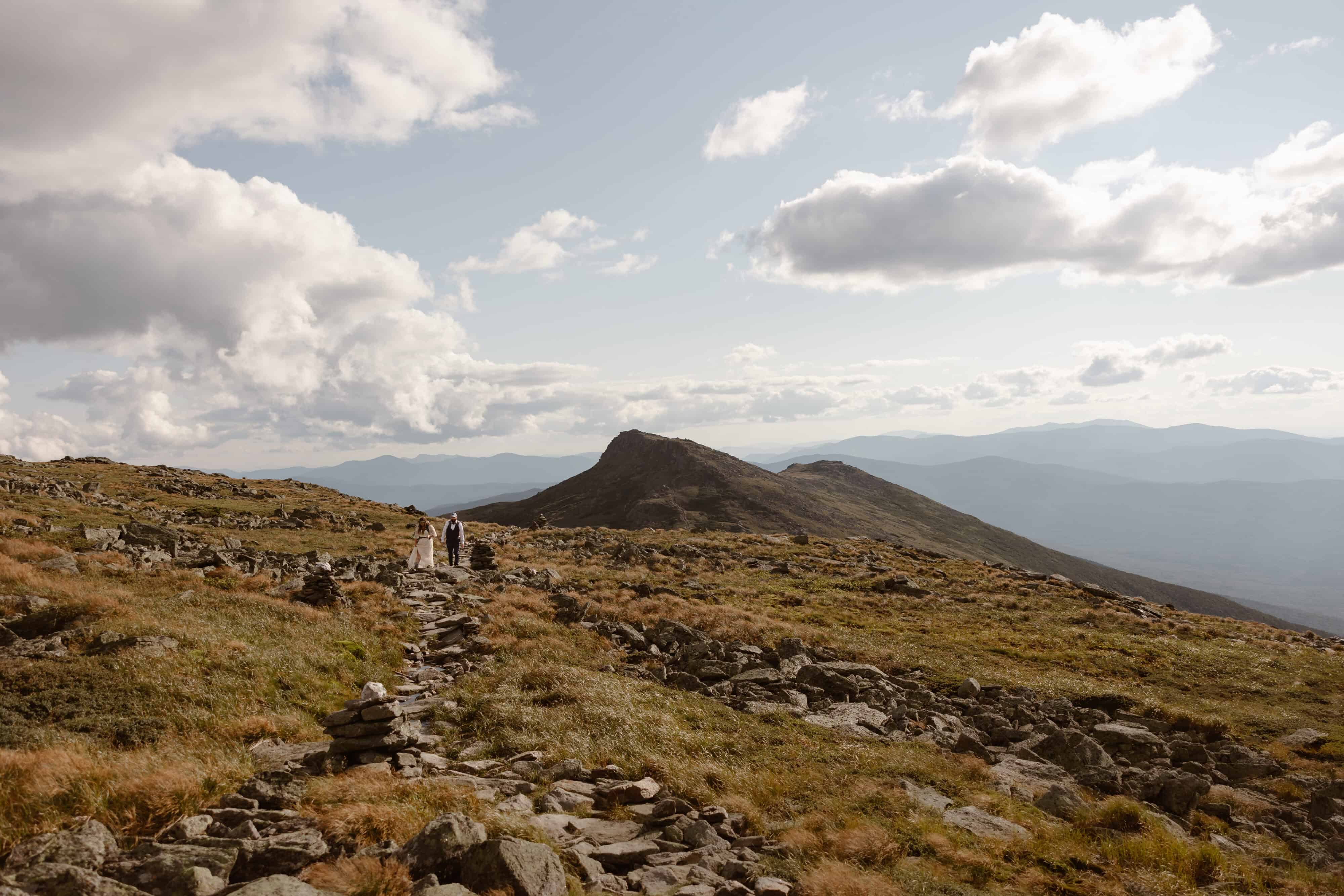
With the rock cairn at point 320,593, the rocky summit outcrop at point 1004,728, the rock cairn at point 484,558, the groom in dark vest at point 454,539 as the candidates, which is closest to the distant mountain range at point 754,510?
the rock cairn at point 484,558

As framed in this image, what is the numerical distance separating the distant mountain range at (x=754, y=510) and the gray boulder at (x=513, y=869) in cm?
10448

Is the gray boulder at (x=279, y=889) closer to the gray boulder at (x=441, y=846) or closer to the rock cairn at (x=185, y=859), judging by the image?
the rock cairn at (x=185, y=859)

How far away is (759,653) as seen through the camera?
26.9 meters

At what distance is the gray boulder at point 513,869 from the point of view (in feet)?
27.5

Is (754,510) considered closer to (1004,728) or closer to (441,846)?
(1004,728)

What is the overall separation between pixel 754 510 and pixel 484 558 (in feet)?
316

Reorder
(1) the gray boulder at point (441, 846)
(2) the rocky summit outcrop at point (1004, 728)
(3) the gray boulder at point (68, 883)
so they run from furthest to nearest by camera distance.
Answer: (2) the rocky summit outcrop at point (1004, 728)
(1) the gray boulder at point (441, 846)
(3) the gray boulder at point (68, 883)

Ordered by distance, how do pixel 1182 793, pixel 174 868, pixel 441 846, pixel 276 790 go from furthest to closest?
pixel 1182 793 → pixel 276 790 → pixel 441 846 → pixel 174 868

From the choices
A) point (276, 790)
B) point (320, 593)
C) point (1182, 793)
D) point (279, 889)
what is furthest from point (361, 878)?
point (320, 593)

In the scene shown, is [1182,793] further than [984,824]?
Yes

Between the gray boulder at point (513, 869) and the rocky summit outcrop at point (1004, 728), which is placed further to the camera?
the rocky summit outcrop at point (1004, 728)

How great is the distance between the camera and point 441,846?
29.2 ft

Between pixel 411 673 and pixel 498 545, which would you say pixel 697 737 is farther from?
pixel 498 545

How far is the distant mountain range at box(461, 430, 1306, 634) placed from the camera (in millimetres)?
132000
